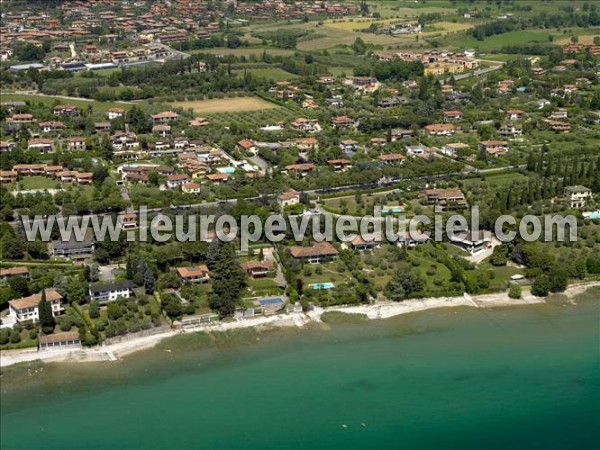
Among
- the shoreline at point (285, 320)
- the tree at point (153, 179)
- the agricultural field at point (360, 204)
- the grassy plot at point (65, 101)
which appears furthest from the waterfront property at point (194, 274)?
the grassy plot at point (65, 101)

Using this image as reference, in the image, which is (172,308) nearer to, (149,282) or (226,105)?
(149,282)

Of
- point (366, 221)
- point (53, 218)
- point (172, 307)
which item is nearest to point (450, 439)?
point (172, 307)

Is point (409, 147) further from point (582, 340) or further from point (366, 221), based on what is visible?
point (582, 340)

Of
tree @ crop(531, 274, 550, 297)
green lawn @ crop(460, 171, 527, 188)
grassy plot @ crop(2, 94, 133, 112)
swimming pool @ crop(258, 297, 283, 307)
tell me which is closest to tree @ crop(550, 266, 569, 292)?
tree @ crop(531, 274, 550, 297)

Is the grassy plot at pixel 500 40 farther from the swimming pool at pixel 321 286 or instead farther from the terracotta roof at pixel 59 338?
the terracotta roof at pixel 59 338

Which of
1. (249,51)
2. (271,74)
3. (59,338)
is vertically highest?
(249,51)

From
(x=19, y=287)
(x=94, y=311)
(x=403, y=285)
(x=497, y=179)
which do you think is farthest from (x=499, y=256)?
(x=19, y=287)
